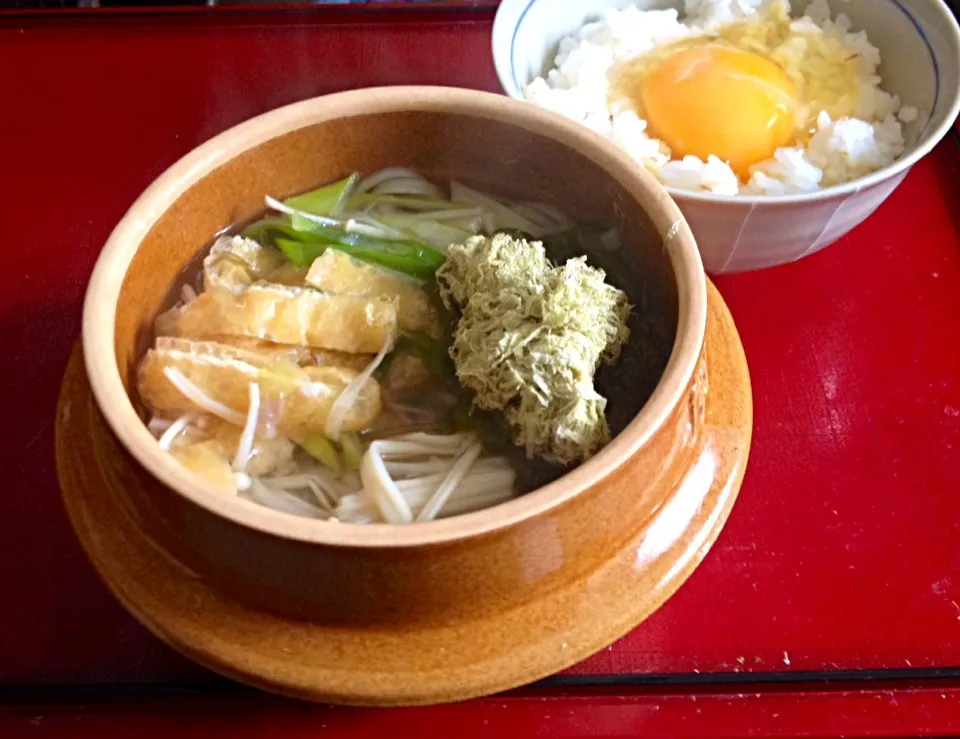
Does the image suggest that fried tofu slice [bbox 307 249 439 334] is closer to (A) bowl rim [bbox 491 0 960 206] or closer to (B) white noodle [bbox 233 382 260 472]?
(B) white noodle [bbox 233 382 260 472]

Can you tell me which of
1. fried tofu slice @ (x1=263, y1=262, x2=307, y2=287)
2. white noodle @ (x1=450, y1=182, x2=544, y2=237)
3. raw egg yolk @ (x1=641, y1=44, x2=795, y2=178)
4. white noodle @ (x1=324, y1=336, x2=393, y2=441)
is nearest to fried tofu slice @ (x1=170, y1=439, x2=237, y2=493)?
white noodle @ (x1=324, y1=336, x2=393, y2=441)

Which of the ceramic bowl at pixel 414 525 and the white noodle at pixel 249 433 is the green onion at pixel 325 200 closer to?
the ceramic bowl at pixel 414 525

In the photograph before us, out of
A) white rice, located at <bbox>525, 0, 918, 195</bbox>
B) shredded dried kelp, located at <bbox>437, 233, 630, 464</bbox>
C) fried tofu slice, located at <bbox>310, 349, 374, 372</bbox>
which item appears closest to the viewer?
shredded dried kelp, located at <bbox>437, 233, 630, 464</bbox>

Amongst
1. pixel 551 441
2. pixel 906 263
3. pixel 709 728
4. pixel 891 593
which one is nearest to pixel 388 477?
pixel 551 441

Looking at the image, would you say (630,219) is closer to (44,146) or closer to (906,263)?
(906,263)

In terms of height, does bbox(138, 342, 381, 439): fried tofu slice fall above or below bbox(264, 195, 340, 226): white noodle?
below

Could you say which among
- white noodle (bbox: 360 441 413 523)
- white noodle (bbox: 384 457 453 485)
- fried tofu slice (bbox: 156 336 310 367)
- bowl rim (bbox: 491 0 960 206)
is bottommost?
white noodle (bbox: 384 457 453 485)

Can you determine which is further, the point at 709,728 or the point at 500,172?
the point at 500,172
